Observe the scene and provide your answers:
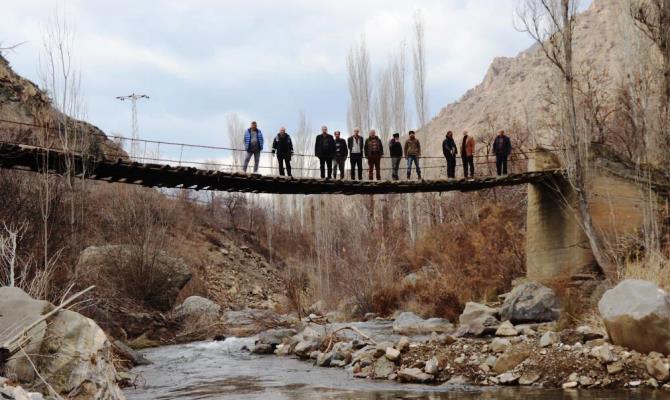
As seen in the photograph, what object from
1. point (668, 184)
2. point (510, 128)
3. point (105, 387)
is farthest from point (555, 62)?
point (510, 128)

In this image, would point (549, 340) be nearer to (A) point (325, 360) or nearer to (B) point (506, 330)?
(B) point (506, 330)

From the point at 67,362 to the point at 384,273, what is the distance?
15.8m

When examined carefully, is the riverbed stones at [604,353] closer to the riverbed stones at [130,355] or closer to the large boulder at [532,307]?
the large boulder at [532,307]

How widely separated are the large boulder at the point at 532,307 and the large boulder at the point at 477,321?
0.40 m

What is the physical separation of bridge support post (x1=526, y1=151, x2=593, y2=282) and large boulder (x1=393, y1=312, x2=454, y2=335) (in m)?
2.65

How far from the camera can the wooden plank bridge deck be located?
12560 mm

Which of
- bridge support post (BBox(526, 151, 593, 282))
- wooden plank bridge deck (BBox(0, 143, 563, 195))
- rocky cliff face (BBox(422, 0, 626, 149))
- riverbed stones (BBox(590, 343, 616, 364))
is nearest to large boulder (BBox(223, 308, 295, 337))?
wooden plank bridge deck (BBox(0, 143, 563, 195))

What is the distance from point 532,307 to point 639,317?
17.6 ft

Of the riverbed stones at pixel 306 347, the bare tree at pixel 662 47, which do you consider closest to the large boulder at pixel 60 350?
the riverbed stones at pixel 306 347

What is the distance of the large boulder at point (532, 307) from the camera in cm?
1370

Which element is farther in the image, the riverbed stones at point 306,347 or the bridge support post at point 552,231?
the bridge support post at point 552,231

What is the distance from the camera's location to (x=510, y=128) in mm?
29266

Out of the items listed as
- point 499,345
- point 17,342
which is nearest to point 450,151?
point 499,345

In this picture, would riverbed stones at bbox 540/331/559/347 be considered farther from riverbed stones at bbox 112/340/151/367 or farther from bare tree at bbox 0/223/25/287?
riverbed stones at bbox 112/340/151/367
